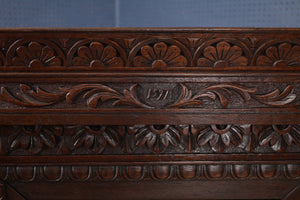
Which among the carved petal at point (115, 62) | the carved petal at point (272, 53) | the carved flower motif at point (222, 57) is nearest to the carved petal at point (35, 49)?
the carved petal at point (115, 62)

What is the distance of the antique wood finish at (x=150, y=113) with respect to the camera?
0.41 m

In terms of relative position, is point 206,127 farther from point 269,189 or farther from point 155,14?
point 155,14

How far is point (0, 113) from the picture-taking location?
0.43 meters

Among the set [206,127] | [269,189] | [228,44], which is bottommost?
[269,189]

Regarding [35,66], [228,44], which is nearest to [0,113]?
[35,66]

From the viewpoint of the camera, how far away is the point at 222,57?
1.36 ft

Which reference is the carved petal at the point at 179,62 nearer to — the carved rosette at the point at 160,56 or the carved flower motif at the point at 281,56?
the carved rosette at the point at 160,56

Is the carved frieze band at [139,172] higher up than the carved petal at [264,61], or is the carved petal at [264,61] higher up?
the carved petal at [264,61]

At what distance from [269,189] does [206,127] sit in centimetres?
16

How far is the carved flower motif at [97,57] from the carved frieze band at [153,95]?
0.03 metres

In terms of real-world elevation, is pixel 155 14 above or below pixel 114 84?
above

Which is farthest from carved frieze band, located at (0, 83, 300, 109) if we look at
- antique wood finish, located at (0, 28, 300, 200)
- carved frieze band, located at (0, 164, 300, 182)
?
carved frieze band, located at (0, 164, 300, 182)

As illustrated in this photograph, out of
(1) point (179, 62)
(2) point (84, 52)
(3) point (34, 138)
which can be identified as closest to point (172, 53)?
(1) point (179, 62)

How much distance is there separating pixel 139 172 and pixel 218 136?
143mm
